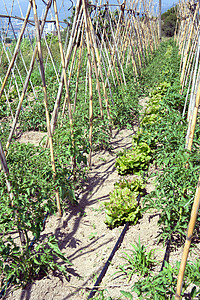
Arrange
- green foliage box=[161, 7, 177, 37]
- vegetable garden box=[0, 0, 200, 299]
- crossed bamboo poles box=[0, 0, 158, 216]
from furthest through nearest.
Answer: green foliage box=[161, 7, 177, 37] < crossed bamboo poles box=[0, 0, 158, 216] < vegetable garden box=[0, 0, 200, 299]

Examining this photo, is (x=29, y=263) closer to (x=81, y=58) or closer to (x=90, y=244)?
(x=90, y=244)

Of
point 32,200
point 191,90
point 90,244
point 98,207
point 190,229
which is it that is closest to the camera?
point 190,229

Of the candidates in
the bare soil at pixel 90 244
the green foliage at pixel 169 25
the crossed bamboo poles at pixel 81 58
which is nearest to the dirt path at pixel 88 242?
the bare soil at pixel 90 244

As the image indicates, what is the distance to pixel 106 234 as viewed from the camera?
8.96 feet

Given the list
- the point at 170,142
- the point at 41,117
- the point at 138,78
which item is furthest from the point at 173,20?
the point at 170,142

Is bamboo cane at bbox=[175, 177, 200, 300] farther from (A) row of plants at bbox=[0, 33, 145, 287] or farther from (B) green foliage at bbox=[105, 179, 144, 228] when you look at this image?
(B) green foliage at bbox=[105, 179, 144, 228]

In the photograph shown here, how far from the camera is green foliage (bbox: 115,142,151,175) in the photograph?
3.53m

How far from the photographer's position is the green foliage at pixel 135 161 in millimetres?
3525

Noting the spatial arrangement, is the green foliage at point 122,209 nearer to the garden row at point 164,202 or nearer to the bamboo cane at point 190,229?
the garden row at point 164,202

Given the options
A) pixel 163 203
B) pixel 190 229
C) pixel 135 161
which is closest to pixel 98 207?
pixel 135 161

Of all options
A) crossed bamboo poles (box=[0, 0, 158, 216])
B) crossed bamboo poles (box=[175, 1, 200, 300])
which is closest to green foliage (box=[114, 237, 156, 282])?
crossed bamboo poles (box=[175, 1, 200, 300])

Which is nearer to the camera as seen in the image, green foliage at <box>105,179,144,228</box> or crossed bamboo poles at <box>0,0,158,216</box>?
green foliage at <box>105,179,144,228</box>

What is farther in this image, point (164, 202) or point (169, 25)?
point (169, 25)

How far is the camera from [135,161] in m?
3.50
